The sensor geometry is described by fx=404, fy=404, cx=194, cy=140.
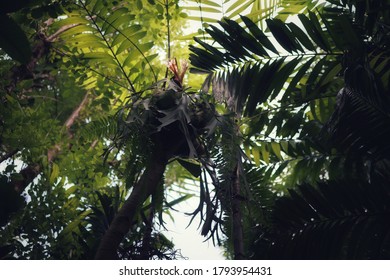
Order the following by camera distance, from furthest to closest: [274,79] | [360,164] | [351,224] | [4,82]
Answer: [4,82]
[274,79]
[360,164]
[351,224]

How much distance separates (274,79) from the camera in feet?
6.24

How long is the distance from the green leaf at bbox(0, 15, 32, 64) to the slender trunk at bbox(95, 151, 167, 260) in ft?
2.25

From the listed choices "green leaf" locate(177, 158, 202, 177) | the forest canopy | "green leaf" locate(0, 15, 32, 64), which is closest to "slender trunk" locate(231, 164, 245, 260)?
the forest canopy

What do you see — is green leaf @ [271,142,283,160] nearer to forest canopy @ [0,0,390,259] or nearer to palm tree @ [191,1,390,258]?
forest canopy @ [0,0,390,259]

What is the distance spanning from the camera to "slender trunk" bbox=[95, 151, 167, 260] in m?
1.51

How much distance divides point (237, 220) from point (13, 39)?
106 cm

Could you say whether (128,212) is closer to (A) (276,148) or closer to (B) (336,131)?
A: (B) (336,131)

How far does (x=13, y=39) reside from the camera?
118 centimetres

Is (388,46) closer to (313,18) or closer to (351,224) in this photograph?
(313,18)

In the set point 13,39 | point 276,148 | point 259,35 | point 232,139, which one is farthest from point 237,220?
point 13,39

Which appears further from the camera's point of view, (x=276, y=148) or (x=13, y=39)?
(x=276, y=148)

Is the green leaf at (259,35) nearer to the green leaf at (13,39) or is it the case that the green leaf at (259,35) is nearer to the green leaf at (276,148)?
the green leaf at (276,148)
